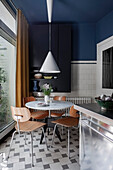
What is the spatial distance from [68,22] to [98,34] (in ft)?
3.34

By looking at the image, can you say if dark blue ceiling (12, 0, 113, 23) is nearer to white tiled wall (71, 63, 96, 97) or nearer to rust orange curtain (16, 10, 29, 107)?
rust orange curtain (16, 10, 29, 107)

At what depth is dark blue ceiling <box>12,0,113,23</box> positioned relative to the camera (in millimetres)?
3182

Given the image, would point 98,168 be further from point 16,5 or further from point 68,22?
point 68,22

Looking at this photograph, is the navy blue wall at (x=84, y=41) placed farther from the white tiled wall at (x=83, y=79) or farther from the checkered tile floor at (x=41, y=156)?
the checkered tile floor at (x=41, y=156)

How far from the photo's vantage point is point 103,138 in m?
1.28

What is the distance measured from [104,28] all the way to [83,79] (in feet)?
5.31

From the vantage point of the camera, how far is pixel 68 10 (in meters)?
3.51

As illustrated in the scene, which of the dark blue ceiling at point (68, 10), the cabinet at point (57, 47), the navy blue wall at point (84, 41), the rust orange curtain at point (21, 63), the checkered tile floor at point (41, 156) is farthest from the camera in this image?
the navy blue wall at point (84, 41)

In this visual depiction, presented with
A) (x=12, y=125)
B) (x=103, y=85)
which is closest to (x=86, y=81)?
(x=103, y=85)

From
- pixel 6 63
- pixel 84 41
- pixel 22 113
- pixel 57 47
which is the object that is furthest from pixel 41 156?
pixel 84 41

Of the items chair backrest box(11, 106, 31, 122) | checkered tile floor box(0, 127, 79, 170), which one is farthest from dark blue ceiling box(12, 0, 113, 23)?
checkered tile floor box(0, 127, 79, 170)

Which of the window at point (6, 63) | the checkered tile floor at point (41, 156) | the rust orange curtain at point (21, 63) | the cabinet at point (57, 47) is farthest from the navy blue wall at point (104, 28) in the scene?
the checkered tile floor at point (41, 156)

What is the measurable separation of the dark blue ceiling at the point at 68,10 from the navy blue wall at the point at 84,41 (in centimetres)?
24

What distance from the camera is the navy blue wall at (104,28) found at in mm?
3513
